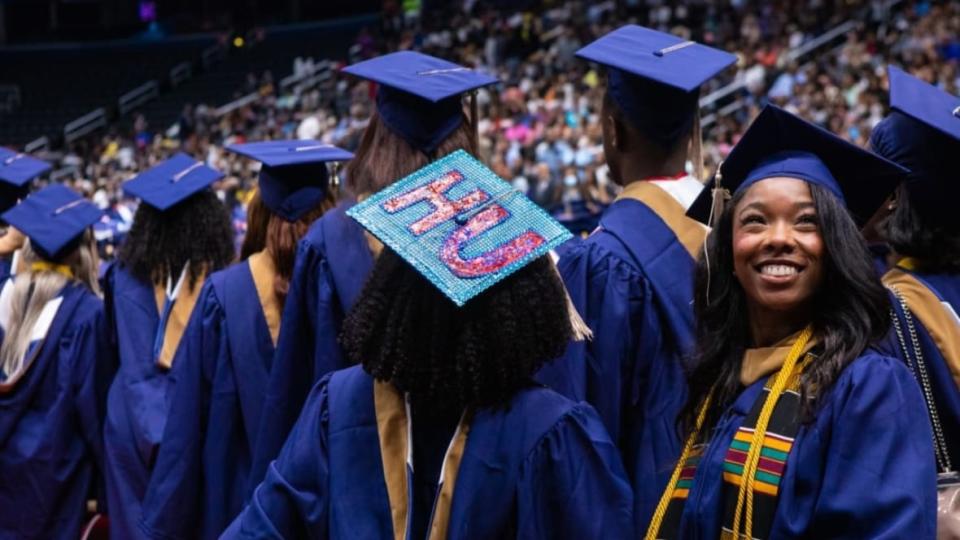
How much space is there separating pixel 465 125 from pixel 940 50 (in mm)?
13600

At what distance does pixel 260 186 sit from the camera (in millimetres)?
4418

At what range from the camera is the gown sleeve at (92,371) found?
5.38 meters

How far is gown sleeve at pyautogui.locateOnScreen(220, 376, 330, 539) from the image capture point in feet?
8.91

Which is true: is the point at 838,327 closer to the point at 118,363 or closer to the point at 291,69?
the point at 118,363

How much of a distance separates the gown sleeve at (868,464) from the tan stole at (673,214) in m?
1.04

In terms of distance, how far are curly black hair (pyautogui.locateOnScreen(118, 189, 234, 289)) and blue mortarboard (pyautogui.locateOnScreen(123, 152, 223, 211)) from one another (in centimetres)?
7

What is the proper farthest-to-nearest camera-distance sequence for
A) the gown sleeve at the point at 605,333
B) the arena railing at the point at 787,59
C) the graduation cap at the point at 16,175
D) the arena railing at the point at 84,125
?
the arena railing at the point at 84,125 → the arena railing at the point at 787,59 → the graduation cap at the point at 16,175 → the gown sleeve at the point at 605,333

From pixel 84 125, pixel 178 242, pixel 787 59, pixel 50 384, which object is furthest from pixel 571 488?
pixel 84 125

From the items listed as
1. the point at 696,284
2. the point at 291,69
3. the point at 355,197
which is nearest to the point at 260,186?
the point at 355,197

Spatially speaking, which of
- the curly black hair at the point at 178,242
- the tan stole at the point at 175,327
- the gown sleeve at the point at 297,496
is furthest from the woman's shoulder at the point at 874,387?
the curly black hair at the point at 178,242

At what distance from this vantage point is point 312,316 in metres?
3.74

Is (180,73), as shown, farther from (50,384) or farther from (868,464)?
(868,464)

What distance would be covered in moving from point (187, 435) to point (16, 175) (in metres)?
2.68

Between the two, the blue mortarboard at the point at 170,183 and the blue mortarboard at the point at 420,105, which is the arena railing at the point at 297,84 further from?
the blue mortarboard at the point at 420,105
